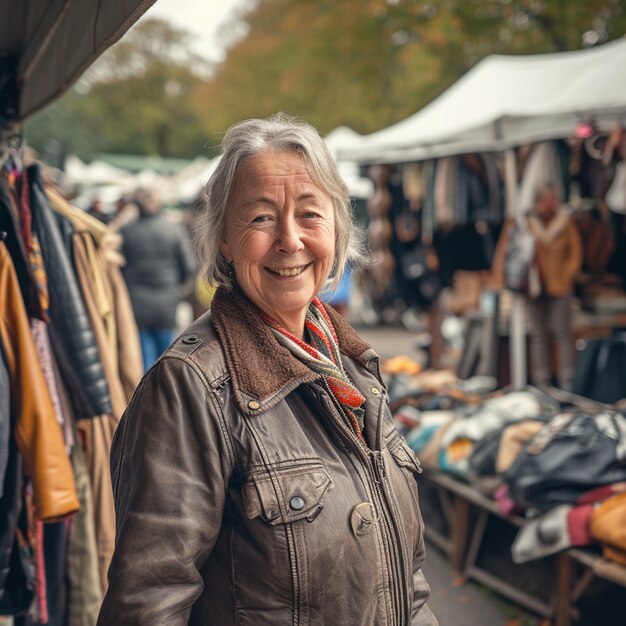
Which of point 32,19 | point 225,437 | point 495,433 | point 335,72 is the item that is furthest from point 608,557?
point 335,72

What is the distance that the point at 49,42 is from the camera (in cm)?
271

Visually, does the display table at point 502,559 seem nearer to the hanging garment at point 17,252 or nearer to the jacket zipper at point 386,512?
the jacket zipper at point 386,512

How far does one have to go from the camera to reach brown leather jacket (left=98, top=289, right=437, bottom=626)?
1489mm

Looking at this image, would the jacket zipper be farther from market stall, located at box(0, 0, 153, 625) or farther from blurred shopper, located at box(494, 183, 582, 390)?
blurred shopper, located at box(494, 183, 582, 390)

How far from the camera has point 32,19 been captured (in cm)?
273

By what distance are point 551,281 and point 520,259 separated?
1.24 feet

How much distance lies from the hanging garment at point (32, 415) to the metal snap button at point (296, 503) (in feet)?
4.27

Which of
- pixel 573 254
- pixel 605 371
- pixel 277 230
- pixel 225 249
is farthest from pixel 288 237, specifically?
pixel 573 254

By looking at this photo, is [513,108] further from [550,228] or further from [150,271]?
[150,271]

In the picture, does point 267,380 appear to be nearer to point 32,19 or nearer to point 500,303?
point 32,19

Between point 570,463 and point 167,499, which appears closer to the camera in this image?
point 167,499

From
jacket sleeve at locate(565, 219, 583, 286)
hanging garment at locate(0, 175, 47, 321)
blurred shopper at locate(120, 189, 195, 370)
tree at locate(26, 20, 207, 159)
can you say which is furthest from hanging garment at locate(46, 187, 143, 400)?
tree at locate(26, 20, 207, 159)

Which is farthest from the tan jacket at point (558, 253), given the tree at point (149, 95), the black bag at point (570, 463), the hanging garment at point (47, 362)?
the tree at point (149, 95)

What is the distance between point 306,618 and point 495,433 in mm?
3051
